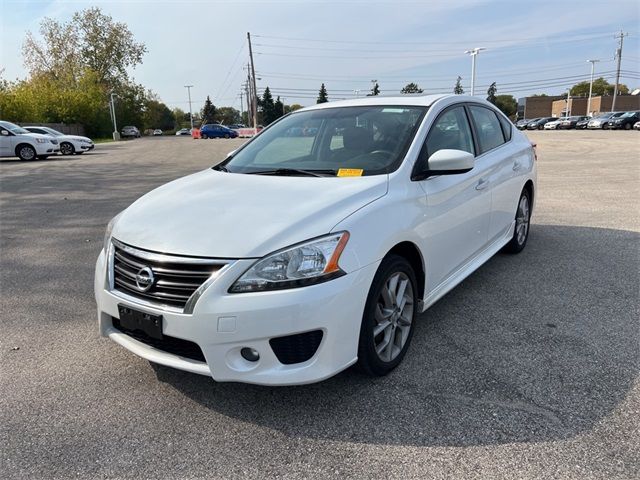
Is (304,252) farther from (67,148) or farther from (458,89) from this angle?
(458,89)

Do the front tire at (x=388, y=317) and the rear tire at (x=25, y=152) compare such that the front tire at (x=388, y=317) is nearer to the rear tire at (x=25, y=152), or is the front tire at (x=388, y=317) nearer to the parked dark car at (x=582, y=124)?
the rear tire at (x=25, y=152)

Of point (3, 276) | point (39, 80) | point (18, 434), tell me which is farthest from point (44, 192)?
point (39, 80)

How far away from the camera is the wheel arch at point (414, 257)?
2.97 meters

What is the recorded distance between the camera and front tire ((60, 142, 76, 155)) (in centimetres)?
2479

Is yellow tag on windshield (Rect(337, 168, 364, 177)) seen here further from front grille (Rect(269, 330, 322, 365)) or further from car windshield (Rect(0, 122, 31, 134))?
car windshield (Rect(0, 122, 31, 134))

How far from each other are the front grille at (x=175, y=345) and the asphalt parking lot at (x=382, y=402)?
36 centimetres

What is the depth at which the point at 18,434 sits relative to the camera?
2.54 m

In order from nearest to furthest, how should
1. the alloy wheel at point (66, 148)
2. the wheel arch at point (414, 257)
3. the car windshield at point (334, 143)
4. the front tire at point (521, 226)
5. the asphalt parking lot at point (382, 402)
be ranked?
1. the asphalt parking lot at point (382, 402)
2. the wheel arch at point (414, 257)
3. the car windshield at point (334, 143)
4. the front tire at point (521, 226)
5. the alloy wheel at point (66, 148)

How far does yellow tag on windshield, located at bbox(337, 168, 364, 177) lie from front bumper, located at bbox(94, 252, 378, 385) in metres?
0.84

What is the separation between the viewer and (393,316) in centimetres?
296

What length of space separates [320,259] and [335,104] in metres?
2.28

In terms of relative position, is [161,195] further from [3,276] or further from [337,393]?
[3,276]

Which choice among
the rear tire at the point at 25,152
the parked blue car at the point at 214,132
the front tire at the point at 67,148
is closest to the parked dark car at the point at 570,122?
the parked blue car at the point at 214,132

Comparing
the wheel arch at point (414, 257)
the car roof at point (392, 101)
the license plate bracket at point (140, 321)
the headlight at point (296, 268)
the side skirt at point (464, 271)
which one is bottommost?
the side skirt at point (464, 271)
